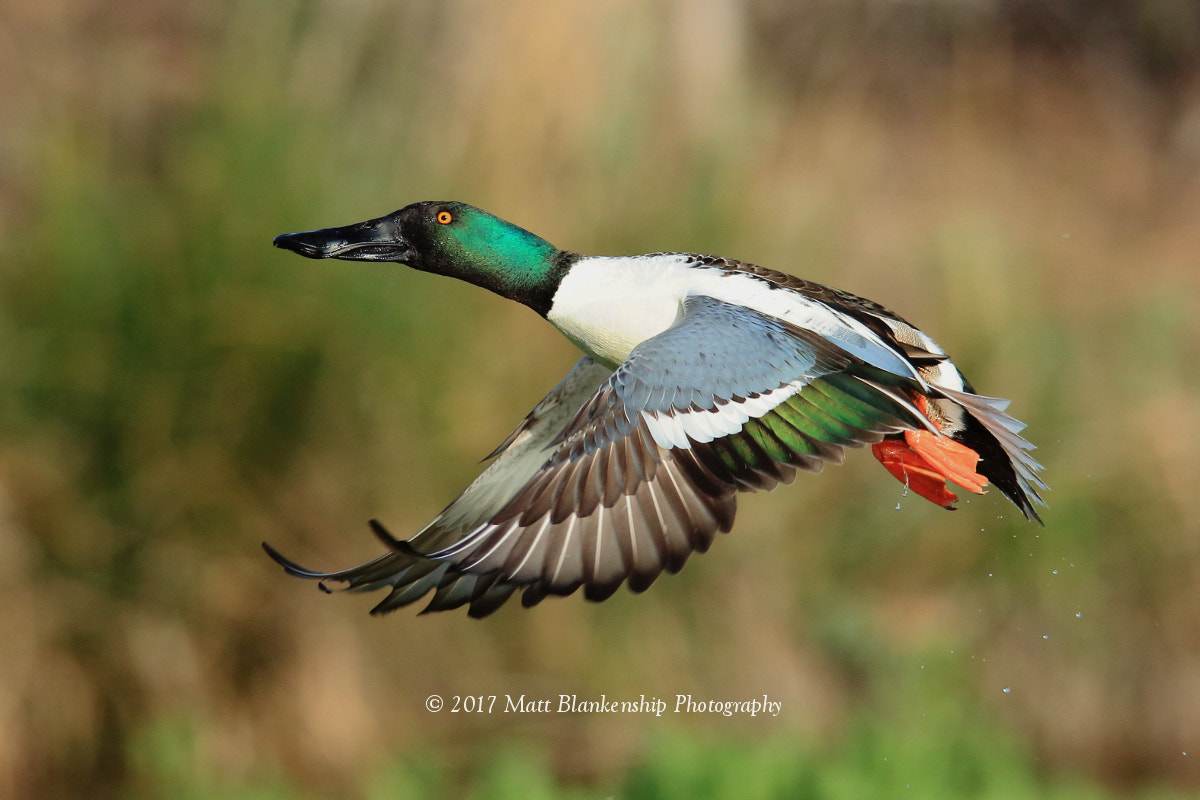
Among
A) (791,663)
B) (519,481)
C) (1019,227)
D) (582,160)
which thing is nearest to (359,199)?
(582,160)

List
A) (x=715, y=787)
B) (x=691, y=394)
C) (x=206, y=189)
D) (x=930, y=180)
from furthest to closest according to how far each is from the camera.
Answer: (x=930, y=180), (x=206, y=189), (x=715, y=787), (x=691, y=394)

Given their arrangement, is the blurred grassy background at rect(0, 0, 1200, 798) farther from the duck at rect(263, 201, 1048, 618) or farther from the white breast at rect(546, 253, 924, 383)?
the white breast at rect(546, 253, 924, 383)

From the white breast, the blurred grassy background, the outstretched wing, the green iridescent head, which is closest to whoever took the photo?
the outstretched wing

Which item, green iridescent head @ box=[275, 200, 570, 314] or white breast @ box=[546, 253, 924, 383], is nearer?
white breast @ box=[546, 253, 924, 383]

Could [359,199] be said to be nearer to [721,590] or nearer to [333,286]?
[333,286]

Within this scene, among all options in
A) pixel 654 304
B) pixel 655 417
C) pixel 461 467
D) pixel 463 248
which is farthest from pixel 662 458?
pixel 461 467

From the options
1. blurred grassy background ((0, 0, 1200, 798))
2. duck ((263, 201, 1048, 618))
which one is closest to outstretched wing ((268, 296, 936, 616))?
duck ((263, 201, 1048, 618))
